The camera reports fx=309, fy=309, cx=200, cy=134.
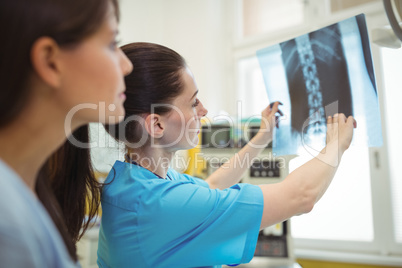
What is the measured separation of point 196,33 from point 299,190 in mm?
2309

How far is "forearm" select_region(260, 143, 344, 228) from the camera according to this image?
2.58 ft

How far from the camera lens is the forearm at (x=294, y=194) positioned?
31.0 inches

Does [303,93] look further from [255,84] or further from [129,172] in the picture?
[255,84]

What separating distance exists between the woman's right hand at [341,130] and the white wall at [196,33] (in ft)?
5.80

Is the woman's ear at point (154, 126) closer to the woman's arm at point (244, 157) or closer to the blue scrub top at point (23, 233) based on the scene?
the woman's arm at point (244, 157)

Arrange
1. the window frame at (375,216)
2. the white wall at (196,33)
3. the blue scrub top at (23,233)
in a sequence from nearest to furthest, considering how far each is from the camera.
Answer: the blue scrub top at (23,233)
the window frame at (375,216)
the white wall at (196,33)

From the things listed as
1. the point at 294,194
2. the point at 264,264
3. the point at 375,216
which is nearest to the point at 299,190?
the point at 294,194

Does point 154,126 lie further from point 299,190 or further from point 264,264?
point 264,264

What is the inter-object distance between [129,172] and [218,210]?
0.28 meters

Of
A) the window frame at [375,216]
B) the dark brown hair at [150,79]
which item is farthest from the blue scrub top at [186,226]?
the window frame at [375,216]

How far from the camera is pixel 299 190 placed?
794 mm

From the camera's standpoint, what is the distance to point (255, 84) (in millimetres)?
2789

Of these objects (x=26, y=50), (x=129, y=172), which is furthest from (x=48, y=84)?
(x=129, y=172)

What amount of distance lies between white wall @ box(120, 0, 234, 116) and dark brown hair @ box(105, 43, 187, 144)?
1.77 m
